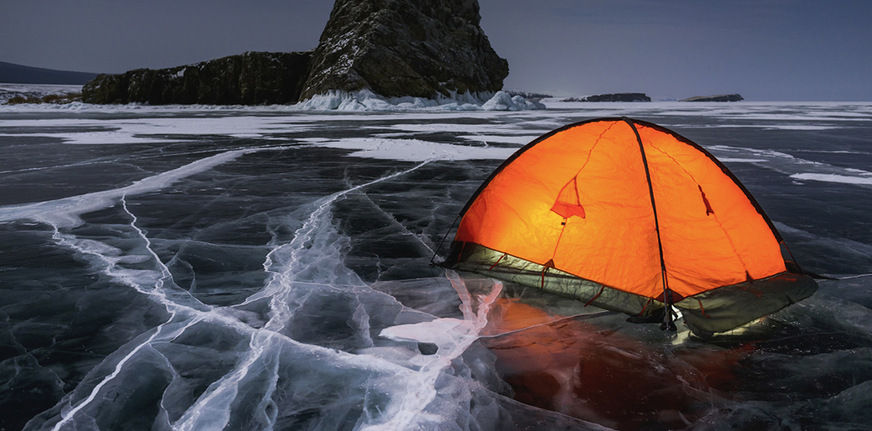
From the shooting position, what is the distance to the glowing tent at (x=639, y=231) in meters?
4.04

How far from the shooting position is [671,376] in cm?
321

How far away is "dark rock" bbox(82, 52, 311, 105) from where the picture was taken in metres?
72.2

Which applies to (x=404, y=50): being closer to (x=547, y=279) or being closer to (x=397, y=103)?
→ (x=397, y=103)

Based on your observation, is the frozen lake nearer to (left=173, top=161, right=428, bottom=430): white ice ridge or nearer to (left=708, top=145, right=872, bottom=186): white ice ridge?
(left=173, top=161, right=428, bottom=430): white ice ridge

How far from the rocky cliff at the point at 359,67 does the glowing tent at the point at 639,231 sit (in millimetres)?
55165

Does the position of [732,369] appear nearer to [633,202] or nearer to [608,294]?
[608,294]

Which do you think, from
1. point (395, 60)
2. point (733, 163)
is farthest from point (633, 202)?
point (395, 60)

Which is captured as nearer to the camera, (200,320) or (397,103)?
(200,320)

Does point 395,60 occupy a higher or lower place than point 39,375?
higher

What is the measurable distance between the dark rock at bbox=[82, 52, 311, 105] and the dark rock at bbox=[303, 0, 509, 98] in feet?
16.0

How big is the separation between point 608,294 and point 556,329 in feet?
1.96

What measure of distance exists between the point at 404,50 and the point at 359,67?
22.6 ft

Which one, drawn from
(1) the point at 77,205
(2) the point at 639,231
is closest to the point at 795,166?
(2) the point at 639,231

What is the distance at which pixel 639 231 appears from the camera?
417cm
